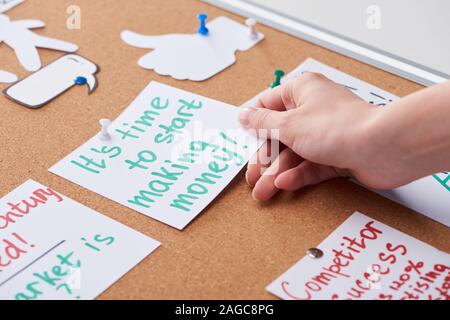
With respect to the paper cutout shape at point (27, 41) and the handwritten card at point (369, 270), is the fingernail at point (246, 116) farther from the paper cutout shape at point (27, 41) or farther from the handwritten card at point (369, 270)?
the paper cutout shape at point (27, 41)

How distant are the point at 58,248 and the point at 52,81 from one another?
0.33 m

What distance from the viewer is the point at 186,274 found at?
679 mm

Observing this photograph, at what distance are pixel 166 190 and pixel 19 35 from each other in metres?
0.43

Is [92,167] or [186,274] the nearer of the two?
[186,274]

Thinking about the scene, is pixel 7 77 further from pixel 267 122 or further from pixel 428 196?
pixel 428 196

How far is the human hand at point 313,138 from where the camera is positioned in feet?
2.33

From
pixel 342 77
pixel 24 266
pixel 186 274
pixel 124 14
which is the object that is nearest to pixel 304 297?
pixel 186 274

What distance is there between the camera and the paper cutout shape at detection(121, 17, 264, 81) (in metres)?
0.97

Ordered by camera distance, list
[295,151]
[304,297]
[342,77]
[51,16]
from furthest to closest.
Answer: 1. [51,16]
2. [342,77]
3. [295,151]
4. [304,297]

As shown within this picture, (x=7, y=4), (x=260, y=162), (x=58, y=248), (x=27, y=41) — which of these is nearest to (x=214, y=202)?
(x=260, y=162)

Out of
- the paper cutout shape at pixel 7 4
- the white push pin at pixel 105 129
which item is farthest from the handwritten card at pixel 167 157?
the paper cutout shape at pixel 7 4

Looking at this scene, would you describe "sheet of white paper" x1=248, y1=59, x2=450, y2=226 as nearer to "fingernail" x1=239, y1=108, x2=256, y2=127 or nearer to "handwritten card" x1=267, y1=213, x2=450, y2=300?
"handwritten card" x1=267, y1=213, x2=450, y2=300

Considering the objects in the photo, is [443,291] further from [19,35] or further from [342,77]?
[19,35]

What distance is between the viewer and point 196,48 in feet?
3.34
